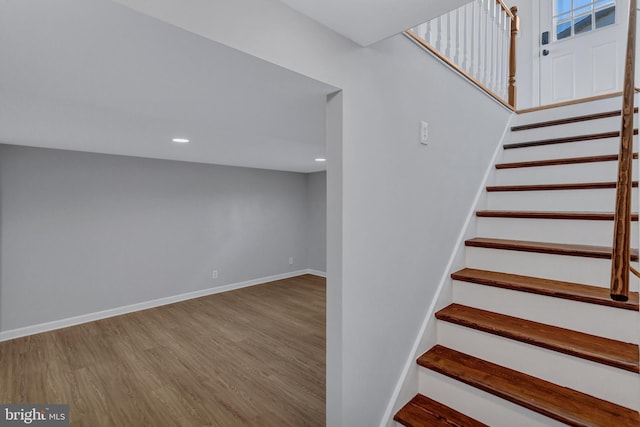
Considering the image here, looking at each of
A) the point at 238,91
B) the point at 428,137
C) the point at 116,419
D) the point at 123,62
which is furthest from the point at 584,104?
the point at 116,419

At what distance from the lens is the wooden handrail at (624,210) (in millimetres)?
729

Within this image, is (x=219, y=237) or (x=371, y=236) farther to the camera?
(x=219, y=237)

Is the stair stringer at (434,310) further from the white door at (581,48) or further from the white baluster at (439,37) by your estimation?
the white door at (581,48)

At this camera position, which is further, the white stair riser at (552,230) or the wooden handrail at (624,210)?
the white stair riser at (552,230)

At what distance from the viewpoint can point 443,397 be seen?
153 cm

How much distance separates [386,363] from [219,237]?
357 centimetres

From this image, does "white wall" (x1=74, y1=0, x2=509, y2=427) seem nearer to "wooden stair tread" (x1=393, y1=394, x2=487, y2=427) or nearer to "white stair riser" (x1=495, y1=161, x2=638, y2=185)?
"wooden stair tread" (x1=393, y1=394, x2=487, y2=427)

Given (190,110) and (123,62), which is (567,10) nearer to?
(190,110)

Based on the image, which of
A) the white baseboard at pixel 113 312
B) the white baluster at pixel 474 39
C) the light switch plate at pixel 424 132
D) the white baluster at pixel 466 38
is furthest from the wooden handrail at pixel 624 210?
the white baseboard at pixel 113 312

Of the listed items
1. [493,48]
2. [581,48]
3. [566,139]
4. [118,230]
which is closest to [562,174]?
[566,139]

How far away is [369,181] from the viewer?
1.36 metres

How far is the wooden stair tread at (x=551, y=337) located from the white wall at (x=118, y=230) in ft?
11.5

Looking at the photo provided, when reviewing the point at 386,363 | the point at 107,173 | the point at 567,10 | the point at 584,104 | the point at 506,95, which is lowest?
the point at 386,363

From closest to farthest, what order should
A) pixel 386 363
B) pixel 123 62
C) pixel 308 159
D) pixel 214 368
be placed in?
pixel 123 62, pixel 386 363, pixel 214 368, pixel 308 159
